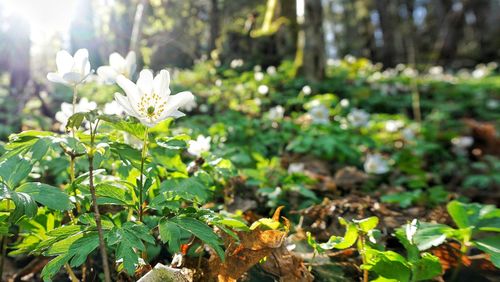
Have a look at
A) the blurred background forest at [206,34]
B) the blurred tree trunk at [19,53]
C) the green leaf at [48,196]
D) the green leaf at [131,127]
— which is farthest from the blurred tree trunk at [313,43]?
the green leaf at [48,196]

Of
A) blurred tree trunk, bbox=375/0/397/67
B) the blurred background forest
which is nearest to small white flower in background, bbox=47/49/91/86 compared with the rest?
the blurred background forest

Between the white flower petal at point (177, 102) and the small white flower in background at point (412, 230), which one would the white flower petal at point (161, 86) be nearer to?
the white flower petal at point (177, 102)

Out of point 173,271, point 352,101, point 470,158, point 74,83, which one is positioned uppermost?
point 74,83

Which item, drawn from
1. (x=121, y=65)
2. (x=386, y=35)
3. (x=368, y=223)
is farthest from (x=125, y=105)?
(x=386, y=35)

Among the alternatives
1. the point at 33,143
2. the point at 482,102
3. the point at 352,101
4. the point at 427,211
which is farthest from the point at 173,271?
the point at 482,102

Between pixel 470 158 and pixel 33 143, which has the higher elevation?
pixel 33 143

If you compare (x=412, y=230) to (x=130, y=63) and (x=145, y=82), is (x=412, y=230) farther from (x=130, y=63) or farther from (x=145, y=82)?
(x=130, y=63)

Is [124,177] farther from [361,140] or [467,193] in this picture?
[467,193]

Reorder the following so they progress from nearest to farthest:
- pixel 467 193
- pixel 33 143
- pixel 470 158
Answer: pixel 33 143
pixel 467 193
pixel 470 158
